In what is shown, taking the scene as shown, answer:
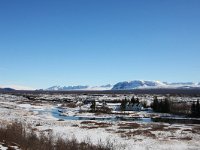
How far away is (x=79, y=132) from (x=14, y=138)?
14306 mm

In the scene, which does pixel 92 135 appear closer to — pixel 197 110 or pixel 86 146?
pixel 86 146

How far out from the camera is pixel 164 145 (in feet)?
92.1

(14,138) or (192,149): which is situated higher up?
(14,138)

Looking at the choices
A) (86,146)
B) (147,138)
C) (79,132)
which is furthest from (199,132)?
(86,146)

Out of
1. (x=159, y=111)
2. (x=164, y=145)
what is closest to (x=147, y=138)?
(x=164, y=145)

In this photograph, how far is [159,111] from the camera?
228ft

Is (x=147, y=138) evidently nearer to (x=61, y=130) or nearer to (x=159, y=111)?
(x=61, y=130)

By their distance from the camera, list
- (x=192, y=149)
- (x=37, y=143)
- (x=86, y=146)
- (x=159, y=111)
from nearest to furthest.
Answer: (x=37, y=143) → (x=86, y=146) → (x=192, y=149) → (x=159, y=111)

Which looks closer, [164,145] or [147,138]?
[164,145]

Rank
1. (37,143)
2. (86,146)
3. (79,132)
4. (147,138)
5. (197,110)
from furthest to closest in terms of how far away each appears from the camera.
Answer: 1. (197,110)
2. (79,132)
3. (147,138)
4. (86,146)
5. (37,143)

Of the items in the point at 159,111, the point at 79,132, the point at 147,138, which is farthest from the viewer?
the point at 159,111

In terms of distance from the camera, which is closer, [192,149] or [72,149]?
[72,149]

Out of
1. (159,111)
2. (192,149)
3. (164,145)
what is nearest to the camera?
(192,149)

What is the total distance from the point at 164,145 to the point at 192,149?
2.62m
